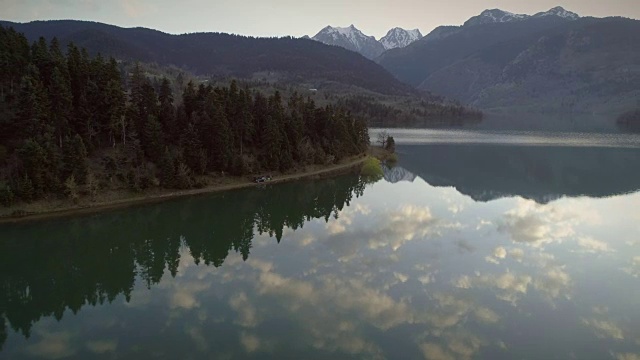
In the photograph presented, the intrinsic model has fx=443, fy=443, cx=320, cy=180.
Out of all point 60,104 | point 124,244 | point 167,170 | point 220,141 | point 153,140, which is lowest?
point 124,244

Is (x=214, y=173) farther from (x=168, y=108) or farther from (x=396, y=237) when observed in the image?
(x=396, y=237)

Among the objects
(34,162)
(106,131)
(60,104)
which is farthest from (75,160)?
(106,131)

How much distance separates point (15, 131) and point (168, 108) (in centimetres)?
2432

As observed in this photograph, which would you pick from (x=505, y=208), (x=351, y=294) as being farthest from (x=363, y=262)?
(x=505, y=208)

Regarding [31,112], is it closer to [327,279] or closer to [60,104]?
[60,104]

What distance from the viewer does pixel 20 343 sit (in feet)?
102

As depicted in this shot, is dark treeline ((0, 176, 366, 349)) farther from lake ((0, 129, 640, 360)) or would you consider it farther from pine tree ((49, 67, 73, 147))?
pine tree ((49, 67, 73, 147))

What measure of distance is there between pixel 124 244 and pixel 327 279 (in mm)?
28032

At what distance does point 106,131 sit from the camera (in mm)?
76875

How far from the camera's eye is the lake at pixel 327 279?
31.1 m

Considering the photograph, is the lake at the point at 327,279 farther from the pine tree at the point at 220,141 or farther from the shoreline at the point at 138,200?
the pine tree at the point at 220,141

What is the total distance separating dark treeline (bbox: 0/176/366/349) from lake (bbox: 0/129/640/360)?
0.25m

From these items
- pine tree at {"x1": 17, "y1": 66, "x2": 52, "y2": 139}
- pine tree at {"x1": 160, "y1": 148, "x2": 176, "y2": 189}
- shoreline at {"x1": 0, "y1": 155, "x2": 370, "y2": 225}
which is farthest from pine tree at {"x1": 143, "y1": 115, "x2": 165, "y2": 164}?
pine tree at {"x1": 17, "y1": 66, "x2": 52, "y2": 139}

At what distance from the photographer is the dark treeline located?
40.0 metres
